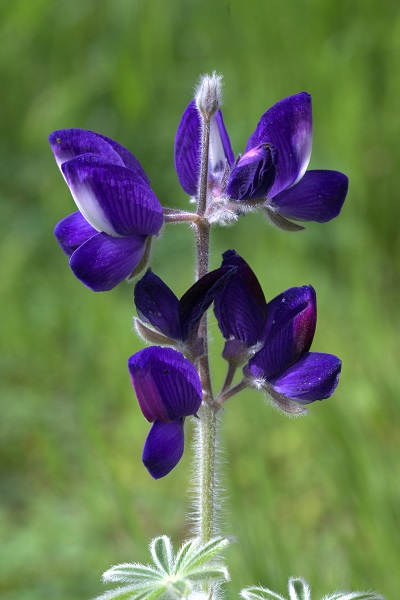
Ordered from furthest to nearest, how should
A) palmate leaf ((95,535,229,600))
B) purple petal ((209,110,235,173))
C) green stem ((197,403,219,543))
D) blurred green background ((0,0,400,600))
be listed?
1. blurred green background ((0,0,400,600))
2. purple petal ((209,110,235,173))
3. green stem ((197,403,219,543))
4. palmate leaf ((95,535,229,600))

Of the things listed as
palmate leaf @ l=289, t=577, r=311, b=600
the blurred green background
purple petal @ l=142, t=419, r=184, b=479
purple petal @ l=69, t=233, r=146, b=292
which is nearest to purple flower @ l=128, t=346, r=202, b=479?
purple petal @ l=142, t=419, r=184, b=479

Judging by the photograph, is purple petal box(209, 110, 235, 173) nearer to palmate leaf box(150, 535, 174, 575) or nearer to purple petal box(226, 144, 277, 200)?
purple petal box(226, 144, 277, 200)

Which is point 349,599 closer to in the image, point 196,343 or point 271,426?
point 196,343

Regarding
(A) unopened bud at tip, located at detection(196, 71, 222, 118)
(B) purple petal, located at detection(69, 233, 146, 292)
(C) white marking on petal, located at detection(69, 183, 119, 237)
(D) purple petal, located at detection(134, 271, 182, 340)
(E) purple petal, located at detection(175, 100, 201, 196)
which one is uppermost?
(E) purple petal, located at detection(175, 100, 201, 196)

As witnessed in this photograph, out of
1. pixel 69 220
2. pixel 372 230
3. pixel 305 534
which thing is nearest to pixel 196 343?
pixel 69 220

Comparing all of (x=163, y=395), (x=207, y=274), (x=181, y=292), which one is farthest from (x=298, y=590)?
(x=181, y=292)

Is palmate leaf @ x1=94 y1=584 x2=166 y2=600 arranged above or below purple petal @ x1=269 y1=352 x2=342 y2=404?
below
